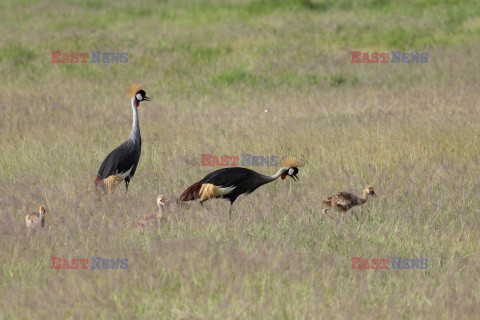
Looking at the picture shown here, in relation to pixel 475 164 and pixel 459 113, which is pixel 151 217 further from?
pixel 459 113

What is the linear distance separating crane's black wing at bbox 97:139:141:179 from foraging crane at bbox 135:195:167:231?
4.25ft

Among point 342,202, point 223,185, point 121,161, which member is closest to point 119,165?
point 121,161

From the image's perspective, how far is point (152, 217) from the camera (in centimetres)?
619

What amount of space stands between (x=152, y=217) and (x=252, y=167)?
3.09 metres

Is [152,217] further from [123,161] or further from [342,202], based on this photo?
[342,202]

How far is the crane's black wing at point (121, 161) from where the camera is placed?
7500 millimetres

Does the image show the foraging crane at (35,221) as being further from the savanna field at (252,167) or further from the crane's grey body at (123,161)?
the crane's grey body at (123,161)

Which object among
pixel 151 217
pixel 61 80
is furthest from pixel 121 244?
pixel 61 80

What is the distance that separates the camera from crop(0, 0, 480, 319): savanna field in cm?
468

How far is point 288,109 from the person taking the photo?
1453 centimetres

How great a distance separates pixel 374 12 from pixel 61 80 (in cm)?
1276

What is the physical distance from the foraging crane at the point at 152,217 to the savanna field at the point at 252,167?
121 mm

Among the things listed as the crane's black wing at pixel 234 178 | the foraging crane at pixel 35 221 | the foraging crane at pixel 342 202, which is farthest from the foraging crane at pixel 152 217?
the foraging crane at pixel 342 202

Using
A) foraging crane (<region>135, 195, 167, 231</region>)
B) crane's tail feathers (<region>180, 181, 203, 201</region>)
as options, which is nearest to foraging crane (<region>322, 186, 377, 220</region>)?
crane's tail feathers (<region>180, 181, 203, 201</region>)
